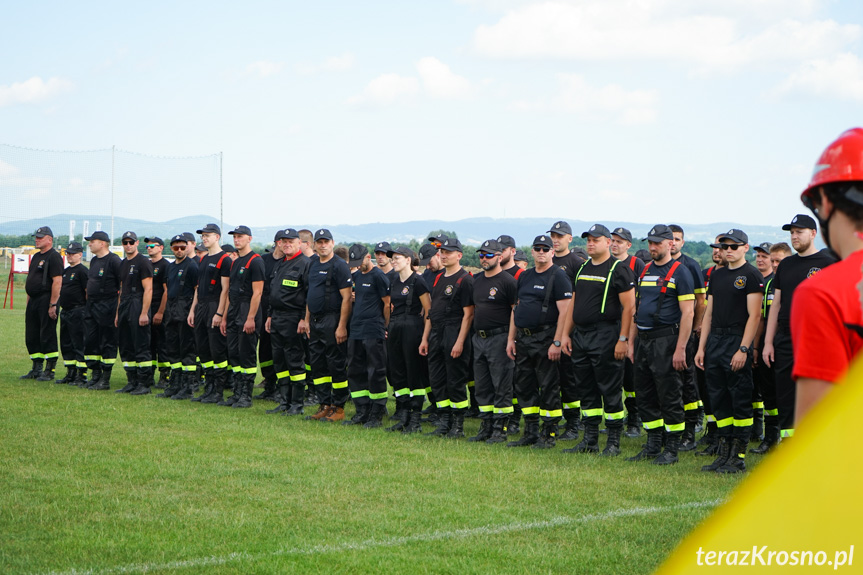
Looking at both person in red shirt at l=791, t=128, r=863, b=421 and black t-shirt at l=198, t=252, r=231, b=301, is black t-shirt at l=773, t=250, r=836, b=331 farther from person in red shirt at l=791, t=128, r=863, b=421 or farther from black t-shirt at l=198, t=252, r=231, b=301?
black t-shirt at l=198, t=252, r=231, b=301

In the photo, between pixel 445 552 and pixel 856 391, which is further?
pixel 445 552

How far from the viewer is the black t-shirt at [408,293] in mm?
10938

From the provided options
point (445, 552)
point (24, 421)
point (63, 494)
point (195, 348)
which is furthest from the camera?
point (195, 348)

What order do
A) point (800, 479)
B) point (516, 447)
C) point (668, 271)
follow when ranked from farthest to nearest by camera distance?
1. point (516, 447)
2. point (668, 271)
3. point (800, 479)

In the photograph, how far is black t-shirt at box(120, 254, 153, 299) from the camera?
44.3 feet

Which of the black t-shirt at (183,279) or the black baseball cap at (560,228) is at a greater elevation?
the black baseball cap at (560,228)

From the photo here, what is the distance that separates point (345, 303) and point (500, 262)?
2.09 m

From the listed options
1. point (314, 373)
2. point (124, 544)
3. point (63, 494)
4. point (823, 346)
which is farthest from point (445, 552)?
point (314, 373)

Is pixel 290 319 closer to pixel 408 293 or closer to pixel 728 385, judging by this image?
pixel 408 293

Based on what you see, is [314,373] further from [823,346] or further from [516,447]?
[823,346]

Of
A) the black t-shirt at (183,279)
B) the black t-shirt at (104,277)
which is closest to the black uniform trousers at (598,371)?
the black t-shirt at (183,279)

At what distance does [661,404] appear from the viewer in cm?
880

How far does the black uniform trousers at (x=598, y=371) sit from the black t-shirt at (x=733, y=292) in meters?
1.07

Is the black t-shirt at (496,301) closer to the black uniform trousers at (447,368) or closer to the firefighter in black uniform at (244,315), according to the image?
the black uniform trousers at (447,368)
